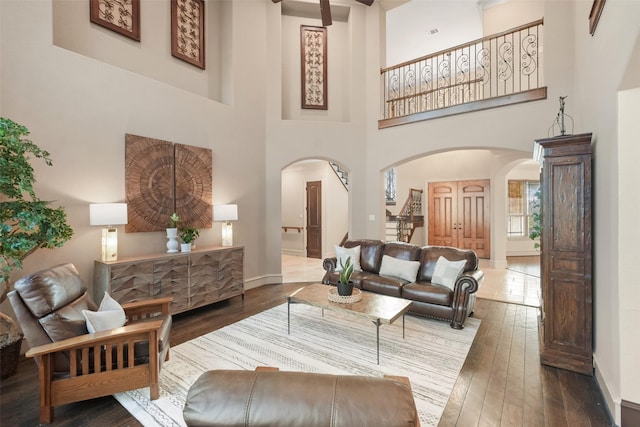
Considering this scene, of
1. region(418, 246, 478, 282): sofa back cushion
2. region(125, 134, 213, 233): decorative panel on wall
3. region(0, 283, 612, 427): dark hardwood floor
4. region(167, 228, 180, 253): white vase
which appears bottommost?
region(0, 283, 612, 427): dark hardwood floor

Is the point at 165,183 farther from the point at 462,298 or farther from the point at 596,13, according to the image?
the point at 596,13

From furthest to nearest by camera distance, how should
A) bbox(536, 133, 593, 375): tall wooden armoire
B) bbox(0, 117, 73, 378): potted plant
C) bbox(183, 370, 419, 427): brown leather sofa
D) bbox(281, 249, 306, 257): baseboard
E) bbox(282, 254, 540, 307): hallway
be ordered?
bbox(281, 249, 306, 257): baseboard
bbox(282, 254, 540, 307): hallway
bbox(536, 133, 593, 375): tall wooden armoire
bbox(0, 117, 73, 378): potted plant
bbox(183, 370, 419, 427): brown leather sofa

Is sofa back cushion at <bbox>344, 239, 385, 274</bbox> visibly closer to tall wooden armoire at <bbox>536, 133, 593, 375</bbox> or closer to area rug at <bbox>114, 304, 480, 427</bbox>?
area rug at <bbox>114, 304, 480, 427</bbox>

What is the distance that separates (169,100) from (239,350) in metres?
3.45

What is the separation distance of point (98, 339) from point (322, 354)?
72.6 inches

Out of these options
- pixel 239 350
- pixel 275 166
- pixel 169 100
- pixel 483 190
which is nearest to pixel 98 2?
pixel 169 100

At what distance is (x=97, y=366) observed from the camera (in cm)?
206

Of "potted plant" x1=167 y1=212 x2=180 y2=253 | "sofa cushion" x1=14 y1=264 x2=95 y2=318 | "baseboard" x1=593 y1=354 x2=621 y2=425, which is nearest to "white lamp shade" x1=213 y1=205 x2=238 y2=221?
"potted plant" x1=167 y1=212 x2=180 y2=253

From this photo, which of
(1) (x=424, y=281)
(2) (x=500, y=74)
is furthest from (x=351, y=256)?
(2) (x=500, y=74)

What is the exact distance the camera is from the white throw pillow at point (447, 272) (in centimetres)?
365

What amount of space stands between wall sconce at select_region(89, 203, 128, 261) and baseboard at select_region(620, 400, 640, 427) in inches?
180

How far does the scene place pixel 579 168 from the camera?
100 inches

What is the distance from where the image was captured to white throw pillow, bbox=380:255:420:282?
4.05 metres

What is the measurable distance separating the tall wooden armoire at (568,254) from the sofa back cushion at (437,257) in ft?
3.83
